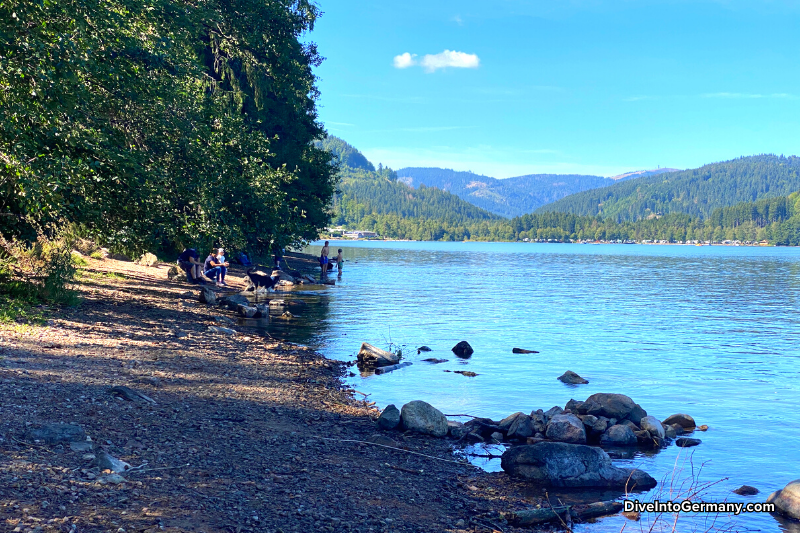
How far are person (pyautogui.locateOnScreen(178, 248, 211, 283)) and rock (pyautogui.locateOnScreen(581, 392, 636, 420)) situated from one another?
24.9 m

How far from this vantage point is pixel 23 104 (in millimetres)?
13000

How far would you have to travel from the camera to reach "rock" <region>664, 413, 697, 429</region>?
46.0 feet

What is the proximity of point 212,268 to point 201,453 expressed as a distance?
27294 millimetres

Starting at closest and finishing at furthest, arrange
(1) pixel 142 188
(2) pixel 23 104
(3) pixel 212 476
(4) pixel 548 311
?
1. (3) pixel 212 476
2. (2) pixel 23 104
3. (1) pixel 142 188
4. (4) pixel 548 311

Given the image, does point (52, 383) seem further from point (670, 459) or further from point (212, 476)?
point (670, 459)

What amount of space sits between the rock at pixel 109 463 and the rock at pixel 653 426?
10.2 metres

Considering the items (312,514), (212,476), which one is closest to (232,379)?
(212,476)

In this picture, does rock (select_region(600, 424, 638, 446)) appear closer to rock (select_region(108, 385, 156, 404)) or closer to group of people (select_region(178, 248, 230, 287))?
rock (select_region(108, 385, 156, 404))

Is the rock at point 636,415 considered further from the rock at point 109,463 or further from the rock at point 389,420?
the rock at point 109,463

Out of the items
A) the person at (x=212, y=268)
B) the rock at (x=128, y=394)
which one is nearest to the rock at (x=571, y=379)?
the rock at (x=128, y=394)

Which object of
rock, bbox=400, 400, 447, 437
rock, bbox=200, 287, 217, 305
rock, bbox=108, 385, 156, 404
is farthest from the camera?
rock, bbox=200, 287, 217, 305

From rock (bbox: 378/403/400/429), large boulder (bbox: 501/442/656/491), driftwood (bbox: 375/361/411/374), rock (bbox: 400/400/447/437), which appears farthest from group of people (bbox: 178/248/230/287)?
large boulder (bbox: 501/442/656/491)

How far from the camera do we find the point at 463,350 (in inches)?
851

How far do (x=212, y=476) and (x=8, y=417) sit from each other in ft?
9.41
